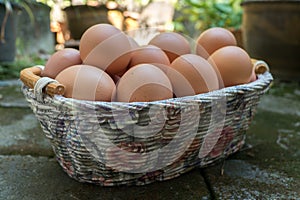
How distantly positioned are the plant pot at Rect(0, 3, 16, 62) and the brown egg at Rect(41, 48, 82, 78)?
1411 mm

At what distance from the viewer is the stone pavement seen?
81 centimetres

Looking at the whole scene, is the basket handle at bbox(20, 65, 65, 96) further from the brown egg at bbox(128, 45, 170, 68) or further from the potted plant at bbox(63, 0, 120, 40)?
the potted plant at bbox(63, 0, 120, 40)

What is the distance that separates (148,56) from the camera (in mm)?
Result: 894

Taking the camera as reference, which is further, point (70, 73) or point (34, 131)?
point (34, 131)

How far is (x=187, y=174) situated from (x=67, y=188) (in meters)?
0.31

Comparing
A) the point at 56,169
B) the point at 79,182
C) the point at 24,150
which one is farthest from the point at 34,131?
the point at 79,182

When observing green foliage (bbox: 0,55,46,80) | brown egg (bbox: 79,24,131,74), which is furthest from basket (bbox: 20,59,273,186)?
green foliage (bbox: 0,55,46,80)

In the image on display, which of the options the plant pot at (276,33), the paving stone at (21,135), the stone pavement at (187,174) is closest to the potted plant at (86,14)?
the plant pot at (276,33)

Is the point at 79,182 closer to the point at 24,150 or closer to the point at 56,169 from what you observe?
the point at 56,169

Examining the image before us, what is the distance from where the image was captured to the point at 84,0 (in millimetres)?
3529

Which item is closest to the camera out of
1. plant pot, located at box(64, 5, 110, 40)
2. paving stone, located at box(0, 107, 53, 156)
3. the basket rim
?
the basket rim

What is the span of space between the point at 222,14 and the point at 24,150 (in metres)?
2.62

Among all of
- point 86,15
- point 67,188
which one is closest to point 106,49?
point 67,188

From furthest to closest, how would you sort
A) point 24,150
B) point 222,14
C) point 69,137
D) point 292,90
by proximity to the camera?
point 222,14 < point 292,90 < point 24,150 < point 69,137
